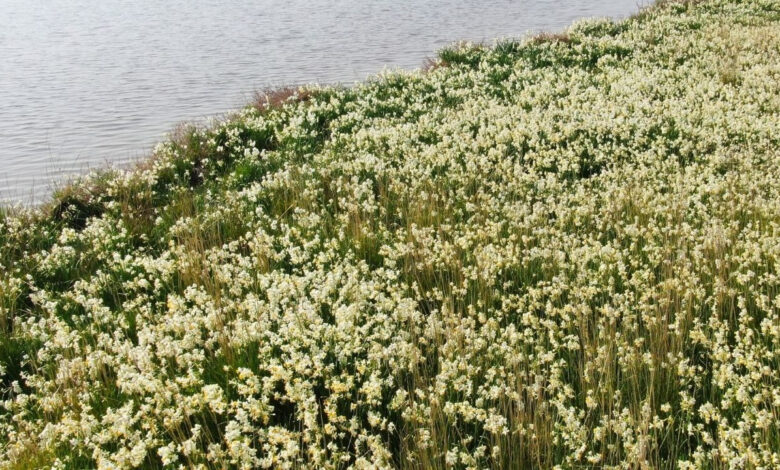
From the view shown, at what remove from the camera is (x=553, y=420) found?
4.88 m

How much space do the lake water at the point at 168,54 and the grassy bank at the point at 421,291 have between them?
3699 millimetres

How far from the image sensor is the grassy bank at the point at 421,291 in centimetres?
467

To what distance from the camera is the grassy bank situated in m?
4.67

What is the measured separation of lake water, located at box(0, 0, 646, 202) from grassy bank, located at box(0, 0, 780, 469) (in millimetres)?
3699

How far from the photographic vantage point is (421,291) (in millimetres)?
6844

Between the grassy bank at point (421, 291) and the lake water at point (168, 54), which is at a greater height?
the lake water at point (168, 54)

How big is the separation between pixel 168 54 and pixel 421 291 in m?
22.0

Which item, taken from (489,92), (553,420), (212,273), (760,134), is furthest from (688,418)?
Result: (489,92)

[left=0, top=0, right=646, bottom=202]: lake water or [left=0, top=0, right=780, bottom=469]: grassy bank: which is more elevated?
[left=0, top=0, right=646, bottom=202]: lake water

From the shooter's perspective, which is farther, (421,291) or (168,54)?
(168,54)

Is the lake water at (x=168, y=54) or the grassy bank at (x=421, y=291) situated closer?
the grassy bank at (x=421, y=291)

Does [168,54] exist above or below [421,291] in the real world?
above

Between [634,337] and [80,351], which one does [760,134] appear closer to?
[634,337]

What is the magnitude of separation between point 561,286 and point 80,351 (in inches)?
179
